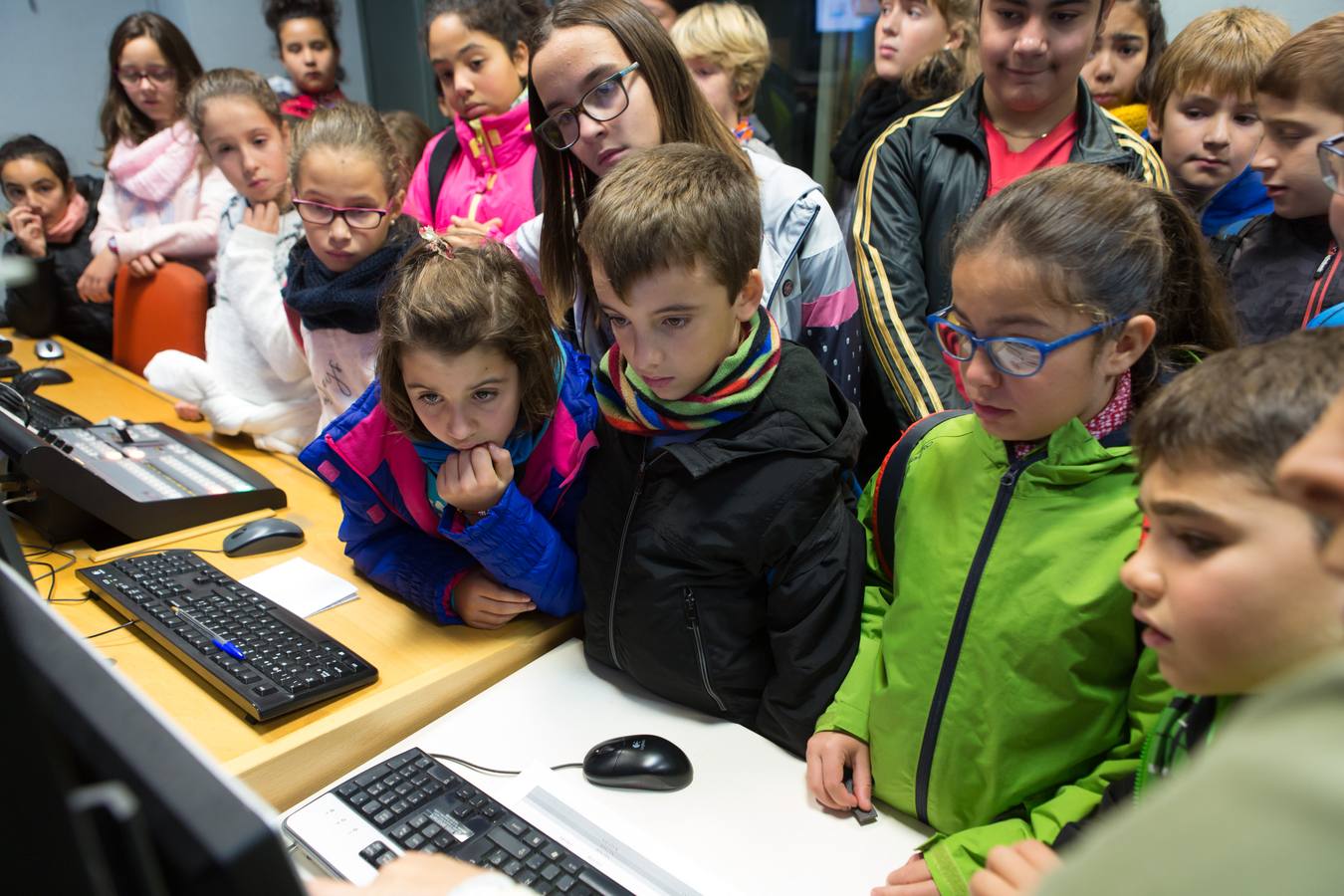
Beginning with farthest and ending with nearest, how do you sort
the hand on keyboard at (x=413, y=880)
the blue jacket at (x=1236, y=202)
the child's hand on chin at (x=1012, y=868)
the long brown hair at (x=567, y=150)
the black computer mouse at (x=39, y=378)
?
the black computer mouse at (x=39, y=378) → the blue jacket at (x=1236, y=202) → the long brown hair at (x=567, y=150) → the child's hand on chin at (x=1012, y=868) → the hand on keyboard at (x=413, y=880)

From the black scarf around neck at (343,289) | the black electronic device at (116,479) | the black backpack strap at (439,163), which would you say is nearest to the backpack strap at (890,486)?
the black scarf around neck at (343,289)

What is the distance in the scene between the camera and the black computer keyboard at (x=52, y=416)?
190 centimetres

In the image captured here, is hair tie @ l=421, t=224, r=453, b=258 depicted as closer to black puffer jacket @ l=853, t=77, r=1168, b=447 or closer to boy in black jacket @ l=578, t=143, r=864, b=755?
boy in black jacket @ l=578, t=143, r=864, b=755

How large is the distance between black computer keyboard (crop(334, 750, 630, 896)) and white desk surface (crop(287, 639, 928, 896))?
0.04 metres

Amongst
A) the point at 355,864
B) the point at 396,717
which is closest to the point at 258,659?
the point at 396,717

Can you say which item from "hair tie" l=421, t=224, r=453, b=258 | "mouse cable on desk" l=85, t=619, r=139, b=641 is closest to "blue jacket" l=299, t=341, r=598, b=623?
"hair tie" l=421, t=224, r=453, b=258

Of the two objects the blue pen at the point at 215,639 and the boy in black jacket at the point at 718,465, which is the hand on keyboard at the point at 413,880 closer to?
the boy in black jacket at the point at 718,465

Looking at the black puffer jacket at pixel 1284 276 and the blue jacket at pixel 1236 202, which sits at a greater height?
the blue jacket at pixel 1236 202

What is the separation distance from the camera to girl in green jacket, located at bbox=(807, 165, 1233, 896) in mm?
925

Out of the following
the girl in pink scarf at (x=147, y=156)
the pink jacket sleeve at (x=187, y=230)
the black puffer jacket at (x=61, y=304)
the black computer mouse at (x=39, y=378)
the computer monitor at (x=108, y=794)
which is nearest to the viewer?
the computer monitor at (x=108, y=794)

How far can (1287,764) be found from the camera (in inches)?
12.6

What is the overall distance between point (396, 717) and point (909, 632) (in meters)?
0.67

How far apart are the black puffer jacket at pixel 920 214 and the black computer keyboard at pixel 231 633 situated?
999 millimetres

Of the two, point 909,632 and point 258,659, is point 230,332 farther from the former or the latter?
point 909,632
